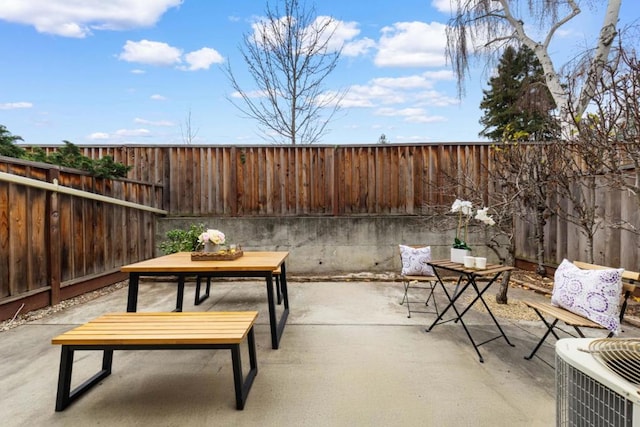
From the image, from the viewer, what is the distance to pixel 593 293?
2182 mm

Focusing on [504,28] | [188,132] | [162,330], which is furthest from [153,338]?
[188,132]

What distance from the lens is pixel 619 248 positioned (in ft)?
12.0

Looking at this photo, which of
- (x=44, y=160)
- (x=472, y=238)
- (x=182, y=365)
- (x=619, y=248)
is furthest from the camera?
(x=472, y=238)

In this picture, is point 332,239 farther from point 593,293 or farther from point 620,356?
point 620,356

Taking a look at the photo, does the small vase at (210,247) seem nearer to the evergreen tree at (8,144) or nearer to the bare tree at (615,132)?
the evergreen tree at (8,144)

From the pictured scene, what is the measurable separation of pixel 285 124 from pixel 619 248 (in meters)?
6.51

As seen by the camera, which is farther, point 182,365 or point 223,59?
point 223,59

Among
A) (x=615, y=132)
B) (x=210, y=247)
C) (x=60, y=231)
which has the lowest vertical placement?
(x=210, y=247)

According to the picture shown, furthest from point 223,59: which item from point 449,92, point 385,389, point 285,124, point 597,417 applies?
point 597,417

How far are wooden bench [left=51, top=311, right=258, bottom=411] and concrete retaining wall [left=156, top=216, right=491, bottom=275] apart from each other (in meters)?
3.46

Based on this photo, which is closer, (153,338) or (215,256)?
(153,338)

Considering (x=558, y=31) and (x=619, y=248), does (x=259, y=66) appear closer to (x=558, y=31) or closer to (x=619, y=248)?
(x=558, y=31)

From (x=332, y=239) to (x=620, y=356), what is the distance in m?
4.50

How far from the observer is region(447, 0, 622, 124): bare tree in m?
5.82
